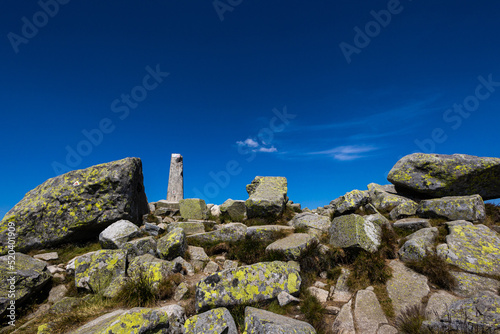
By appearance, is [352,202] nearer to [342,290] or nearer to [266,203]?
[266,203]

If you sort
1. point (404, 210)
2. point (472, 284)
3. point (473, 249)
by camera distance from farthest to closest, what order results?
point (404, 210)
point (473, 249)
point (472, 284)

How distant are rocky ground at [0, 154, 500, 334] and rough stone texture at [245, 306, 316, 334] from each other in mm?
30

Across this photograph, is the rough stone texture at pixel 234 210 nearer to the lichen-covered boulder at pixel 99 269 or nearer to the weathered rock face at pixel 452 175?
the lichen-covered boulder at pixel 99 269

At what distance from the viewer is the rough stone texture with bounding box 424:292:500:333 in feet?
15.5

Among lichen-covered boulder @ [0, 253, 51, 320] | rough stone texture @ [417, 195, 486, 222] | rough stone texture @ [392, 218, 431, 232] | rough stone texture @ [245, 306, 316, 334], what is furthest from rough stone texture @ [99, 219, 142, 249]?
rough stone texture @ [417, 195, 486, 222]

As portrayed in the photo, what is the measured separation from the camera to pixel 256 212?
13.6 meters

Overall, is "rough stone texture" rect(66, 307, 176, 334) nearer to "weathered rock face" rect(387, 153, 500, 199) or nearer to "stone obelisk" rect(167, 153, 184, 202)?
"weathered rock face" rect(387, 153, 500, 199)

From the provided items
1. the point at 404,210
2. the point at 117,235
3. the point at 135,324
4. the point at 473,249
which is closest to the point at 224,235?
the point at 117,235

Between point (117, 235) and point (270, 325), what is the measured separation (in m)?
8.50

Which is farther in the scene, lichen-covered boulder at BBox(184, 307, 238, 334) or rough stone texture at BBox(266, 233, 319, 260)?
rough stone texture at BBox(266, 233, 319, 260)

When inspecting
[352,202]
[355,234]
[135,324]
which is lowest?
[135,324]

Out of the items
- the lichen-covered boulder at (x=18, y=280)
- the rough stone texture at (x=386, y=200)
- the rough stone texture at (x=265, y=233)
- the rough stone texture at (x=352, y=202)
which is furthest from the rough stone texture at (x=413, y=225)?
the lichen-covered boulder at (x=18, y=280)

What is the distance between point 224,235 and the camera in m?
11.0

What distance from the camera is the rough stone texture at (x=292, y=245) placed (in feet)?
28.4
